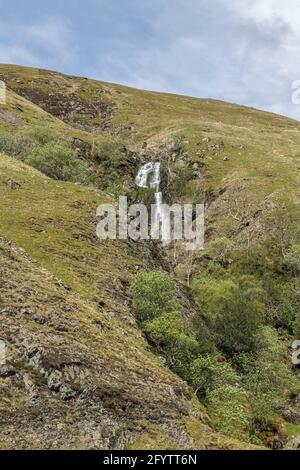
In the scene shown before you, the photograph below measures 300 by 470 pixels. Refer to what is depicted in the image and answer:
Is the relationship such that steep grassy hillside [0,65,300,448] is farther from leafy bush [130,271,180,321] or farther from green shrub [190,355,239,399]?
leafy bush [130,271,180,321]

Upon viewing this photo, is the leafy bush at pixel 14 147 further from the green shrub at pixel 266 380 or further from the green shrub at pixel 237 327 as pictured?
the green shrub at pixel 266 380

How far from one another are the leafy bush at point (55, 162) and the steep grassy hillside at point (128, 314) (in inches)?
90.7

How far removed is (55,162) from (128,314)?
5882 cm

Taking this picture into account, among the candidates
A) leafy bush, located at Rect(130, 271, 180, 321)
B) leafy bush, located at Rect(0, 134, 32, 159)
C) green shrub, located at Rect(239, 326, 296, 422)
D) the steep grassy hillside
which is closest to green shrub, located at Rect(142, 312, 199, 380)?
the steep grassy hillside

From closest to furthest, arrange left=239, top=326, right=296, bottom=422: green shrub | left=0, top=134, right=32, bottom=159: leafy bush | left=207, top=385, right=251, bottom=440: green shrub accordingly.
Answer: left=207, top=385, right=251, bottom=440: green shrub, left=239, top=326, right=296, bottom=422: green shrub, left=0, top=134, right=32, bottom=159: leafy bush

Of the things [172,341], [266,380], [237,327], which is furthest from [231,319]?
[172,341]

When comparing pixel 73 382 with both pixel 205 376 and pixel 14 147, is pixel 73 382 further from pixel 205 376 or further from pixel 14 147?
pixel 14 147

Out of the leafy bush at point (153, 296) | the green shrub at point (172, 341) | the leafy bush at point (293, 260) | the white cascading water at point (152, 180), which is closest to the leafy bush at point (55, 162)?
the white cascading water at point (152, 180)

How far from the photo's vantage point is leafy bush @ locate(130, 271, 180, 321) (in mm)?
45250

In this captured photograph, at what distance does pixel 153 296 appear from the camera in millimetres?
45812

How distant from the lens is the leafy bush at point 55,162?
94875 millimetres

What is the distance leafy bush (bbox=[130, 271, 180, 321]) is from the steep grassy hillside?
4.91ft
